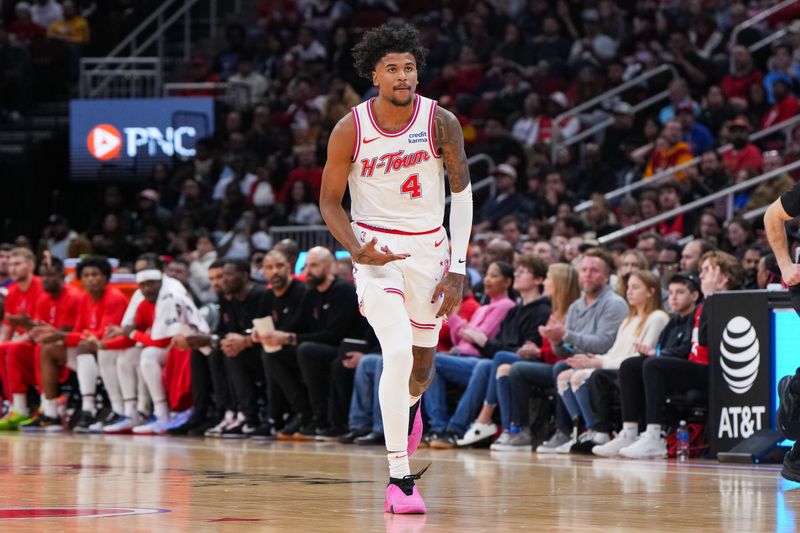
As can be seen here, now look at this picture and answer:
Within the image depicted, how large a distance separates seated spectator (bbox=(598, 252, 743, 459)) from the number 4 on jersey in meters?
3.83

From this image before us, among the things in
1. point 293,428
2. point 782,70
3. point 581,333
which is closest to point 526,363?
point 581,333

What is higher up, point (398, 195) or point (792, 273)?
point (398, 195)

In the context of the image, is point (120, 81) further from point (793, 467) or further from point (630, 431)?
point (793, 467)

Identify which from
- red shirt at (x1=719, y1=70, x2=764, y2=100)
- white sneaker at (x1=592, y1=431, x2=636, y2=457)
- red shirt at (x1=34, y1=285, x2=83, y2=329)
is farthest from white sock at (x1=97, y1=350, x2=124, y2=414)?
red shirt at (x1=719, y1=70, x2=764, y2=100)

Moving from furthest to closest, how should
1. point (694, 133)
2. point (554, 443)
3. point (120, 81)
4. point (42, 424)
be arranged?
point (120, 81) < point (694, 133) < point (42, 424) < point (554, 443)

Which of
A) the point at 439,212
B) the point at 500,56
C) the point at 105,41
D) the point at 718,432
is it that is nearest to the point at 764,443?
the point at 718,432

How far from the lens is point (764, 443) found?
9.15 m

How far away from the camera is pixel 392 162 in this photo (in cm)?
643

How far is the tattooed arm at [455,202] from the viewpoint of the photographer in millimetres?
6457

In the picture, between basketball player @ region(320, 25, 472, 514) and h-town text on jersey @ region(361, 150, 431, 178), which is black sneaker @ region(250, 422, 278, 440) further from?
h-town text on jersey @ region(361, 150, 431, 178)

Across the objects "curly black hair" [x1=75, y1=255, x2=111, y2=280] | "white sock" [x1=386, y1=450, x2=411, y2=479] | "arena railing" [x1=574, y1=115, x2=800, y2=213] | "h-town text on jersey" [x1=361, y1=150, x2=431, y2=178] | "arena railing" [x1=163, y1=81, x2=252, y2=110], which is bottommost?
"white sock" [x1=386, y1=450, x2=411, y2=479]

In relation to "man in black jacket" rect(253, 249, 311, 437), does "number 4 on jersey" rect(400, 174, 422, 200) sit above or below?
above

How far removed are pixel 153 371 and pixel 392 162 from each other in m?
7.57

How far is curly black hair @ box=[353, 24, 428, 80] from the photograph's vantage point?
6414 millimetres
